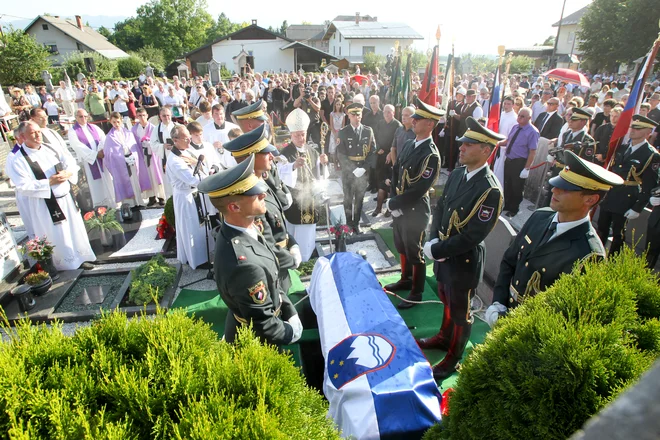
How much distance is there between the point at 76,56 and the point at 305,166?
41789 millimetres

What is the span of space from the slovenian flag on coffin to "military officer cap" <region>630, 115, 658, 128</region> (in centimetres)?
479

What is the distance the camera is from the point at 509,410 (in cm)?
139

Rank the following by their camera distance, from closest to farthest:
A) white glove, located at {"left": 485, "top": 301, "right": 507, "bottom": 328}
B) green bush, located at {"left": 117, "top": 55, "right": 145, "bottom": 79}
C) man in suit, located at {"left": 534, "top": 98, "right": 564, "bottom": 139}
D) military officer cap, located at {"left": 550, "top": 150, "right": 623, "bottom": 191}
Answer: military officer cap, located at {"left": 550, "top": 150, "right": 623, "bottom": 191}
white glove, located at {"left": 485, "top": 301, "right": 507, "bottom": 328}
man in suit, located at {"left": 534, "top": 98, "right": 564, "bottom": 139}
green bush, located at {"left": 117, "top": 55, "right": 145, "bottom": 79}

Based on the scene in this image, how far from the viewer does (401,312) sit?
4.89 metres

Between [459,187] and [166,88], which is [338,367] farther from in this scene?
[166,88]

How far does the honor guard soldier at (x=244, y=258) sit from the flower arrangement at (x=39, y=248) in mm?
4099

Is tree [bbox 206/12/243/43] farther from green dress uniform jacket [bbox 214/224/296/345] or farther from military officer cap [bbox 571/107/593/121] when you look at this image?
green dress uniform jacket [bbox 214/224/296/345]

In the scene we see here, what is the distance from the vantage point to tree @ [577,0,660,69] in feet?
97.1


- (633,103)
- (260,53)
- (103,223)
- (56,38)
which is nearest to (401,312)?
(633,103)

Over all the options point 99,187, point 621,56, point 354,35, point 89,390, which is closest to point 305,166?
point 89,390

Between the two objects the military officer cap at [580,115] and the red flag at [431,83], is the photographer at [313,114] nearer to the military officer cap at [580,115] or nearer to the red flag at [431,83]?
the red flag at [431,83]

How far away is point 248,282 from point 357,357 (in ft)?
3.22

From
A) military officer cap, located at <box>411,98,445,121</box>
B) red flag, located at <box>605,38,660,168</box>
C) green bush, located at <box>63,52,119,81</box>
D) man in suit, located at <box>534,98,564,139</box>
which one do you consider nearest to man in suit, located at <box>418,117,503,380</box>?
military officer cap, located at <box>411,98,445,121</box>

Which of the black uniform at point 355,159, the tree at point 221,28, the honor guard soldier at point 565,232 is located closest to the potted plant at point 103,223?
the black uniform at point 355,159
